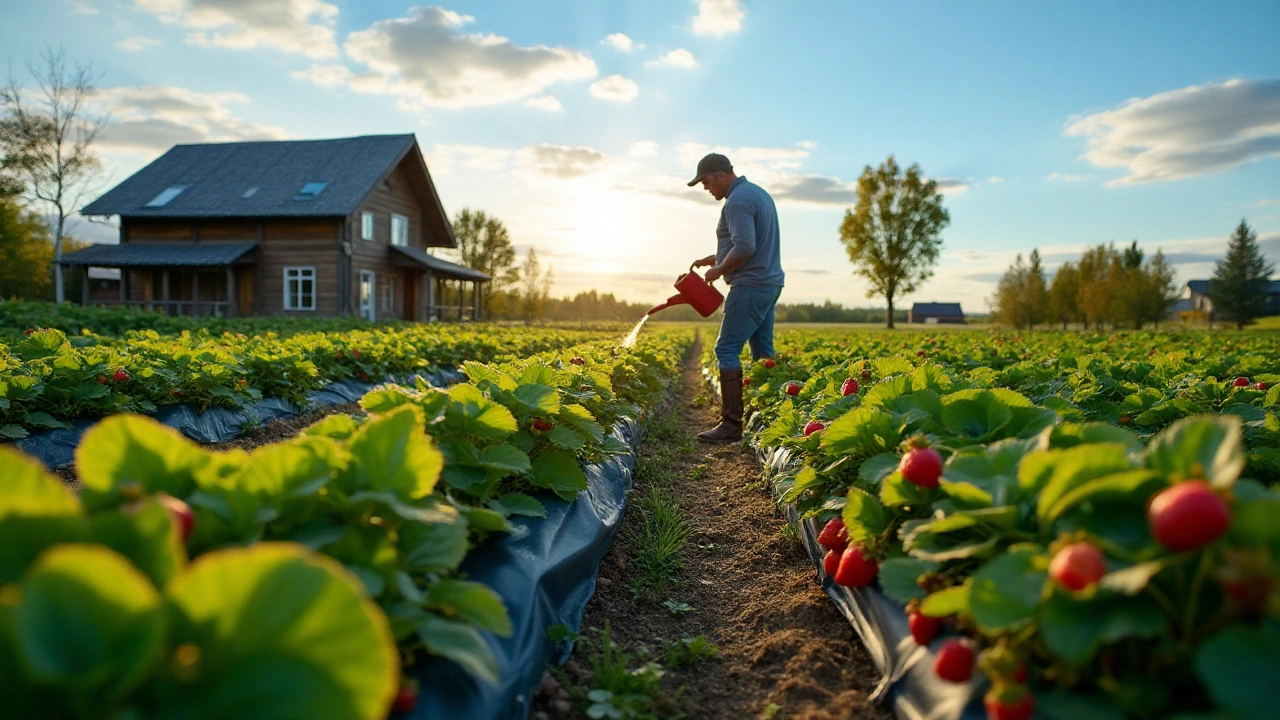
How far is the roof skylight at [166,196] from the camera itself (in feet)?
73.9

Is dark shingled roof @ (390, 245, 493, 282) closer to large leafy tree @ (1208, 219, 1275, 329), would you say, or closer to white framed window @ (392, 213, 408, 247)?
white framed window @ (392, 213, 408, 247)

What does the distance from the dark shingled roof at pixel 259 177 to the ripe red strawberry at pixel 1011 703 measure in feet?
73.0

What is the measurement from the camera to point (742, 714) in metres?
2.28

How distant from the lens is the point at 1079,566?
1.18m

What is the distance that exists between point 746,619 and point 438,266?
23446mm

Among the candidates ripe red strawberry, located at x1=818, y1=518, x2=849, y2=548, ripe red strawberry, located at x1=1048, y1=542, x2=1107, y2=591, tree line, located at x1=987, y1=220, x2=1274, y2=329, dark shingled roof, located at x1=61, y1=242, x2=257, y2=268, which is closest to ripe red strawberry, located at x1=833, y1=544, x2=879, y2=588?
ripe red strawberry, located at x1=818, y1=518, x2=849, y2=548

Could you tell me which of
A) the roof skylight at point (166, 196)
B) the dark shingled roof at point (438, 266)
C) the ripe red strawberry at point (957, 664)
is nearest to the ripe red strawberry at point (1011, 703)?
the ripe red strawberry at point (957, 664)

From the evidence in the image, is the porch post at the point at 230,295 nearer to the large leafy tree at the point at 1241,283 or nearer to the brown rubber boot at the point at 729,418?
the brown rubber boot at the point at 729,418

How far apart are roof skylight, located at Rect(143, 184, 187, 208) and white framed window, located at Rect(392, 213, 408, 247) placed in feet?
22.4

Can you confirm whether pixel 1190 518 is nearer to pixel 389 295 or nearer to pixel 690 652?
pixel 690 652

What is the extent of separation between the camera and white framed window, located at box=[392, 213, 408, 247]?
25.0m

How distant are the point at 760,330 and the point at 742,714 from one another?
5.17 meters

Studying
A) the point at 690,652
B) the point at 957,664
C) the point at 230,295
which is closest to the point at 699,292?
the point at 690,652

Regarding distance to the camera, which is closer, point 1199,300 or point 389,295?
point 389,295
